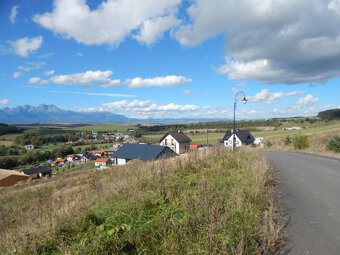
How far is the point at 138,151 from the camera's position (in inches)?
1689

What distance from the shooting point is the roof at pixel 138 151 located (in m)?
39.0

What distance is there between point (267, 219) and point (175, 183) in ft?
7.94

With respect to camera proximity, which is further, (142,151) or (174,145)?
(174,145)

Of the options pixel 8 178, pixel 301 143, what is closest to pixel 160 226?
pixel 8 178

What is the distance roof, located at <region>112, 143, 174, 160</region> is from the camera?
39.0 m

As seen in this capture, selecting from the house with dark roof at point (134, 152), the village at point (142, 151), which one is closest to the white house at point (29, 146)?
the village at point (142, 151)

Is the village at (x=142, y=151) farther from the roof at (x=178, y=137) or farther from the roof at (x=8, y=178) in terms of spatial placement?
the roof at (x=8, y=178)

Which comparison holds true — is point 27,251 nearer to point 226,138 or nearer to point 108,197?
point 108,197

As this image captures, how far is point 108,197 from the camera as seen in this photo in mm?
4656

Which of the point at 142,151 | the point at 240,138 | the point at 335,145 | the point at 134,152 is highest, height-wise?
the point at 335,145

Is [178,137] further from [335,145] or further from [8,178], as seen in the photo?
[8,178]

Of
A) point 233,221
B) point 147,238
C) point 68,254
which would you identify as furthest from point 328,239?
point 68,254

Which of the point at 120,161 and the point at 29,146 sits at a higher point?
the point at 120,161

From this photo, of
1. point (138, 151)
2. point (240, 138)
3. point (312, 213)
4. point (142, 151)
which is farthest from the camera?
point (240, 138)
